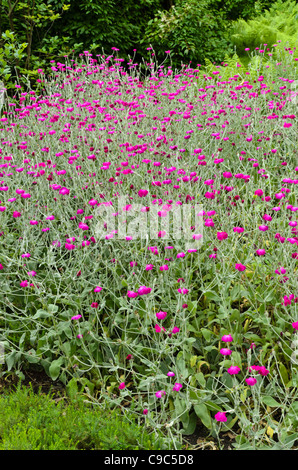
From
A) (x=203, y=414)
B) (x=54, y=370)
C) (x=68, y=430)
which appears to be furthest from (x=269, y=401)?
(x=54, y=370)

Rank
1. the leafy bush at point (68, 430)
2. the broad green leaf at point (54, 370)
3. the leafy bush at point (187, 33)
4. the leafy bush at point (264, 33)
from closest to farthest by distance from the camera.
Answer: the leafy bush at point (68, 430)
the broad green leaf at point (54, 370)
the leafy bush at point (264, 33)
the leafy bush at point (187, 33)

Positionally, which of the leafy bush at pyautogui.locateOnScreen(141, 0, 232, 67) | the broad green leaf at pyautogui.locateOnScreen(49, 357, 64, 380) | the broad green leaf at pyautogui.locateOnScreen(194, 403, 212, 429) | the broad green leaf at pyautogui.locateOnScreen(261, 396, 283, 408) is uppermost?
the leafy bush at pyautogui.locateOnScreen(141, 0, 232, 67)

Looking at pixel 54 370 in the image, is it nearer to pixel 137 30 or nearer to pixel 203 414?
pixel 203 414

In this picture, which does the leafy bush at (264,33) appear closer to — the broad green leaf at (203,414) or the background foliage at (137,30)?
the background foliage at (137,30)

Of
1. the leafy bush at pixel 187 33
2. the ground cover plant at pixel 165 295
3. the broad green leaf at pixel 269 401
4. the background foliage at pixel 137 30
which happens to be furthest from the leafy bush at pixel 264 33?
the broad green leaf at pixel 269 401

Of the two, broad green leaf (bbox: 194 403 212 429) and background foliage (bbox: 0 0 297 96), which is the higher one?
background foliage (bbox: 0 0 297 96)

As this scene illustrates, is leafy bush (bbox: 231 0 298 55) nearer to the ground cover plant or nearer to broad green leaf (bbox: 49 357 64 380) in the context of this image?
the ground cover plant

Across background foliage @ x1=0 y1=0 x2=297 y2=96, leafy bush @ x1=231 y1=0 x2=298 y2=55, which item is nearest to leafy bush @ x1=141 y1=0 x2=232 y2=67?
background foliage @ x1=0 y1=0 x2=297 y2=96

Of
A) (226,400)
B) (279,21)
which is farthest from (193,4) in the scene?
(226,400)

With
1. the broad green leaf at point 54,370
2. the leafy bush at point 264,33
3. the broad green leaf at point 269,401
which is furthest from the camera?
the leafy bush at point 264,33

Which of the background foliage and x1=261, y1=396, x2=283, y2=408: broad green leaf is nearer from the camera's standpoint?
x1=261, y1=396, x2=283, y2=408: broad green leaf

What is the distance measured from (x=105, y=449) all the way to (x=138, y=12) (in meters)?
9.09

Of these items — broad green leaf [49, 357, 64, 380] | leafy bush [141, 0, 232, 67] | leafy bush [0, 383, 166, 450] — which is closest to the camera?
leafy bush [0, 383, 166, 450]
